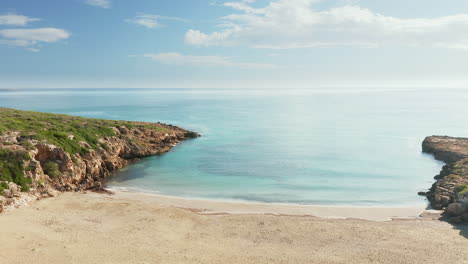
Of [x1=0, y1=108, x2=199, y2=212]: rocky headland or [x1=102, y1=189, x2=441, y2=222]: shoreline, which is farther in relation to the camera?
[x1=102, y1=189, x2=441, y2=222]: shoreline

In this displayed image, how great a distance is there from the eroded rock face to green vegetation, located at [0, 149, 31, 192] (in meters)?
0.43

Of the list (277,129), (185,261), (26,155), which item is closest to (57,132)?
(26,155)

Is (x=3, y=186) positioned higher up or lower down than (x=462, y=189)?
lower down

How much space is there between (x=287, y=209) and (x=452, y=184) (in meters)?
Answer: 17.0

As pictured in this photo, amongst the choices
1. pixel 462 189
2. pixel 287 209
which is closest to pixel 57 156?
pixel 287 209

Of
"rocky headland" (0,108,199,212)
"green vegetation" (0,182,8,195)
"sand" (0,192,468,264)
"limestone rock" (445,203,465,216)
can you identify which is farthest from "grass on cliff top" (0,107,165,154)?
"limestone rock" (445,203,465,216)

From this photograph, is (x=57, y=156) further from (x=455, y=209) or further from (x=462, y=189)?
(x=462, y=189)

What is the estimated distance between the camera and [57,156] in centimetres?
3142

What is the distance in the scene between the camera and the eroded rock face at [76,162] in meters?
27.6

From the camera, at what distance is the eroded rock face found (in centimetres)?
2762

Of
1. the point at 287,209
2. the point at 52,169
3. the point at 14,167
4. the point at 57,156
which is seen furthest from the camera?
the point at 57,156

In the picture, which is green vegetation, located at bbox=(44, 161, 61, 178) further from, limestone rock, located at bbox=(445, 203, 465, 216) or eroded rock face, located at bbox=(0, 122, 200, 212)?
limestone rock, located at bbox=(445, 203, 465, 216)

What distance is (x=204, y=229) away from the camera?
886 inches

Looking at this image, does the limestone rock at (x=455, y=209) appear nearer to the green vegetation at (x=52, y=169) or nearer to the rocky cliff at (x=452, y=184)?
the rocky cliff at (x=452, y=184)
